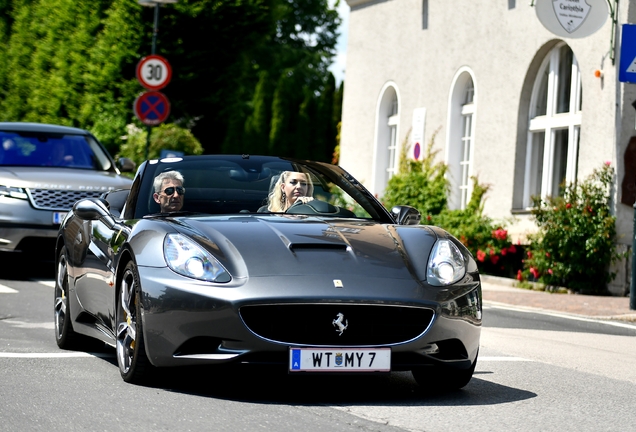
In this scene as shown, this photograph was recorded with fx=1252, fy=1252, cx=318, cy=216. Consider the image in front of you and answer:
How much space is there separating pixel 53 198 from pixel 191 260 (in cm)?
821

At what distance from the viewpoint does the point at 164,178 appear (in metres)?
7.52

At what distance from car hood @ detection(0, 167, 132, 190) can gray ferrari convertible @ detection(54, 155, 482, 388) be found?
274 inches

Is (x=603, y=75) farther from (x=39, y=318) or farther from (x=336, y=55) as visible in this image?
(x=336, y=55)

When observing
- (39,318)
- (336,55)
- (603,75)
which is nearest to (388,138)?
(603,75)

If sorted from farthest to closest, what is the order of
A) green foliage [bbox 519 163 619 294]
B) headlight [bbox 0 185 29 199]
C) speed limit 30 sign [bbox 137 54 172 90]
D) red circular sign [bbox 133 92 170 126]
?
speed limit 30 sign [bbox 137 54 172 90] < red circular sign [bbox 133 92 170 126] < green foliage [bbox 519 163 619 294] < headlight [bbox 0 185 29 199]

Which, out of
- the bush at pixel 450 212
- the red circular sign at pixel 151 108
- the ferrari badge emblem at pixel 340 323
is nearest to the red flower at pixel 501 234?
the bush at pixel 450 212

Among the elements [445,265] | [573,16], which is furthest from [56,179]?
[445,265]

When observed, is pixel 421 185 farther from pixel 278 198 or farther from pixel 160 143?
pixel 278 198

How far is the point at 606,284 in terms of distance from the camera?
17141 millimetres

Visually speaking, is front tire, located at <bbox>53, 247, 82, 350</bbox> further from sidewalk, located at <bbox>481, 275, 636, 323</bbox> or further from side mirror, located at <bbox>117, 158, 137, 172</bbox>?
sidewalk, located at <bbox>481, 275, 636, 323</bbox>

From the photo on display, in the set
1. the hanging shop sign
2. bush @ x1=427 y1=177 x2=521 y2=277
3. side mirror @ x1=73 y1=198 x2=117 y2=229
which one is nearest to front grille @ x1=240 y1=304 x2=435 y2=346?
side mirror @ x1=73 y1=198 x2=117 y2=229

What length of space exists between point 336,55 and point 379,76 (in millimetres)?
45017

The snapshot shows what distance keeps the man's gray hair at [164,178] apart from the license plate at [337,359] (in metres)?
1.78

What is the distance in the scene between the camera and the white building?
1772 centimetres
